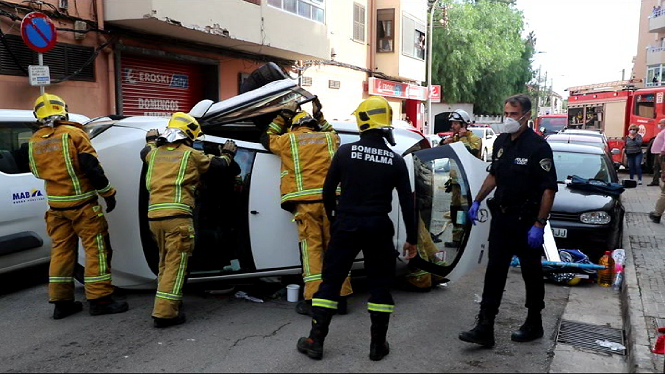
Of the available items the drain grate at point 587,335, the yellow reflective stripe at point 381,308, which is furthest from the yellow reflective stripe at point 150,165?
the drain grate at point 587,335

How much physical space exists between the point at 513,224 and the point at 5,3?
8963 mm

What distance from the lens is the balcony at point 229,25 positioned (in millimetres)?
10727

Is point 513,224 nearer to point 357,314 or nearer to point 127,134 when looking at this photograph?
Answer: point 357,314

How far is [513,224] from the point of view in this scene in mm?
4059

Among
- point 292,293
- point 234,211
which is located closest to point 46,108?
point 234,211

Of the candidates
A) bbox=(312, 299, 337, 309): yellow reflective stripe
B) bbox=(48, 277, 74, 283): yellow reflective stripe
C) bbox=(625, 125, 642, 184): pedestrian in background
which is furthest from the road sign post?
bbox=(625, 125, 642, 184): pedestrian in background

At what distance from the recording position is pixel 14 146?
5.46 m

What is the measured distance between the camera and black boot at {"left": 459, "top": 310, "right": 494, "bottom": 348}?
3.99 m

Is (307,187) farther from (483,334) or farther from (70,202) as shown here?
(70,202)

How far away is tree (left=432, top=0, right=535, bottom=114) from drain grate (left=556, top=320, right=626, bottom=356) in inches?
1013

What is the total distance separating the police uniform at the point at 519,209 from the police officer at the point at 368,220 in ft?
2.50

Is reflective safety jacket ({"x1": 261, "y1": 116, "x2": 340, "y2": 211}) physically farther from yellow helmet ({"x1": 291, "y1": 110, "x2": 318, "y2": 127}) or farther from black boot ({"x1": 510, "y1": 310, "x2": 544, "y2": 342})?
black boot ({"x1": 510, "y1": 310, "x2": 544, "y2": 342})

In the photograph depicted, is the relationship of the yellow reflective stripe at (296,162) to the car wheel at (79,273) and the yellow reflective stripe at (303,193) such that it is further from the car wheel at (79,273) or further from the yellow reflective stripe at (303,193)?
the car wheel at (79,273)

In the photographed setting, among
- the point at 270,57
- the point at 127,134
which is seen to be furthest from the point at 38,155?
the point at 270,57
